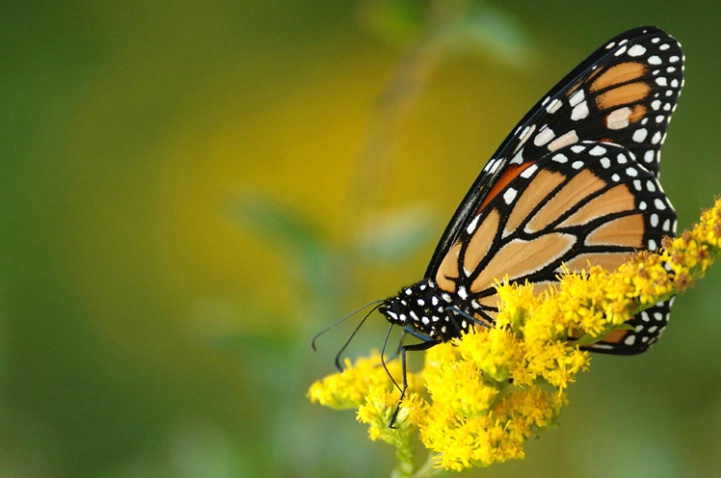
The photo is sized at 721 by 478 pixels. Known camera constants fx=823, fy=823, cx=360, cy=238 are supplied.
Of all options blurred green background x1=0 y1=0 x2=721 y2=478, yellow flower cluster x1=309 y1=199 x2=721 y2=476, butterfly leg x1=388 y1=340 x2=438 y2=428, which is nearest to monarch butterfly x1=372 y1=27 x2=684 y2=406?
butterfly leg x1=388 y1=340 x2=438 y2=428

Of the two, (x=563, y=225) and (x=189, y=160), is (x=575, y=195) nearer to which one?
(x=563, y=225)

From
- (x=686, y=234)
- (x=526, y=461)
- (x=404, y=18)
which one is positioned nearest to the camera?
(x=686, y=234)

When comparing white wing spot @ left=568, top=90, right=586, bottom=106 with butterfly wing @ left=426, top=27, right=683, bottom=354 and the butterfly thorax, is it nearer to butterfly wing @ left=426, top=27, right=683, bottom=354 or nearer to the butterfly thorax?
butterfly wing @ left=426, top=27, right=683, bottom=354

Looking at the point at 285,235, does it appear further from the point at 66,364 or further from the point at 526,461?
the point at 66,364

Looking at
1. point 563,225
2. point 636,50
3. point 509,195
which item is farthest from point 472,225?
point 636,50

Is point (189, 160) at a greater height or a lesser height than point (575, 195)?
greater

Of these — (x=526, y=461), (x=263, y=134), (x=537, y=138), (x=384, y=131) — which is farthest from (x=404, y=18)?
(x=263, y=134)

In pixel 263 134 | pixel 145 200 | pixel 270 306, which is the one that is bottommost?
pixel 270 306
